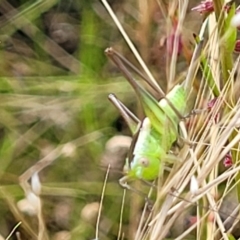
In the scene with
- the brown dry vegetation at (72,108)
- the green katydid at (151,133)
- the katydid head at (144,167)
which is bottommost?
the brown dry vegetation at (72,108)

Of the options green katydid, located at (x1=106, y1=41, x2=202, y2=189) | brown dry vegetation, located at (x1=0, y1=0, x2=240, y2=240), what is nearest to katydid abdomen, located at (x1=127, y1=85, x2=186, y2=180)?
green katydid, located at (x1=106, y1=41, x2=202, y2=189)

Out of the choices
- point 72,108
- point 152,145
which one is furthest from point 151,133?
point 72,108

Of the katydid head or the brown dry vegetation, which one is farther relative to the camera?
the brown dry vegetation

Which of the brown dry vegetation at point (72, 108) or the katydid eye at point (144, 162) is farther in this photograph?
the brown dry vegetation at point (72, 108)

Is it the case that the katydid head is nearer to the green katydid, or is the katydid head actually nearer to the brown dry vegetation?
the green katydid

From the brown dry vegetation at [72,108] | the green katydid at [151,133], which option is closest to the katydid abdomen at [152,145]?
the green katydid at [151,133]

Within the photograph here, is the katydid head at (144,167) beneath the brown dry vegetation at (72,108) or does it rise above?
above

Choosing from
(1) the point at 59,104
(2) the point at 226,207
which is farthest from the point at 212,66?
(1) the point at 59,104

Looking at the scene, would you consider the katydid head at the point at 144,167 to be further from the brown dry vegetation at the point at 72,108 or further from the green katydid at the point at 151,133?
the brown dry vegetation at the point at 72,108

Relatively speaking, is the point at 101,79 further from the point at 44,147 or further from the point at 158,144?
the point at 158,144

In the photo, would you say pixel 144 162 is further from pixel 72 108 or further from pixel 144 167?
pixel 72 108

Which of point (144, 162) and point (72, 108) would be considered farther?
point (72, 108)
